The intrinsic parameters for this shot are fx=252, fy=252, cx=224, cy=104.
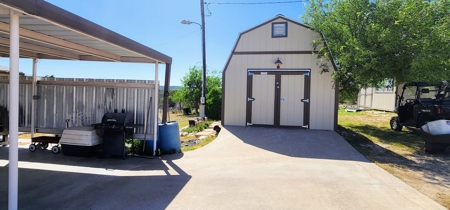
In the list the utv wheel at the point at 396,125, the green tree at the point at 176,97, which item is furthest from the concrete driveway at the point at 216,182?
the green tree at the point at 176,97

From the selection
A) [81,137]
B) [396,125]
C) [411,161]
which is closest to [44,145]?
[81,137]

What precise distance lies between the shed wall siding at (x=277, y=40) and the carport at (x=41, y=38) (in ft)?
12.3

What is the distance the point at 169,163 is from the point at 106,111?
7.03 feet

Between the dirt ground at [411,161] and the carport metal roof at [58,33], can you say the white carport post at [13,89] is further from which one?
the dirt ground at [411,161]

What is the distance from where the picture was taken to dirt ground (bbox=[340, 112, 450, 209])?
3842 mm

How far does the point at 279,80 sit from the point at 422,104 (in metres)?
4.55

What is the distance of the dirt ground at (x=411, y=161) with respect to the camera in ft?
12.6

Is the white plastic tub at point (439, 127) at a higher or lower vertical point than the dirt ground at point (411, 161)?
higher

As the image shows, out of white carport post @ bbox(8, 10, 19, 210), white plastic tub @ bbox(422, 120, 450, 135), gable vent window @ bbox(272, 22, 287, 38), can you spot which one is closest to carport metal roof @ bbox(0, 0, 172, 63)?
white carport post @ bbox(8, 10, 19, 210)

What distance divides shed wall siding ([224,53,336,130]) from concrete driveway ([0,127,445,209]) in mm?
2256

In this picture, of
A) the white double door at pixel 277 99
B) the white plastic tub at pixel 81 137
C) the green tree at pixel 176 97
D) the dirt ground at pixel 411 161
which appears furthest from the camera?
the green tree at pixel 176 97

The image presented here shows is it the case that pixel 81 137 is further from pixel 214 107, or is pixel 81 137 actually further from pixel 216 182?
pixel 214 107

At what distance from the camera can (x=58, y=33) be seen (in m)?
3.77

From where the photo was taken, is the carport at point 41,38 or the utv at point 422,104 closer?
the carport at point 41,38
